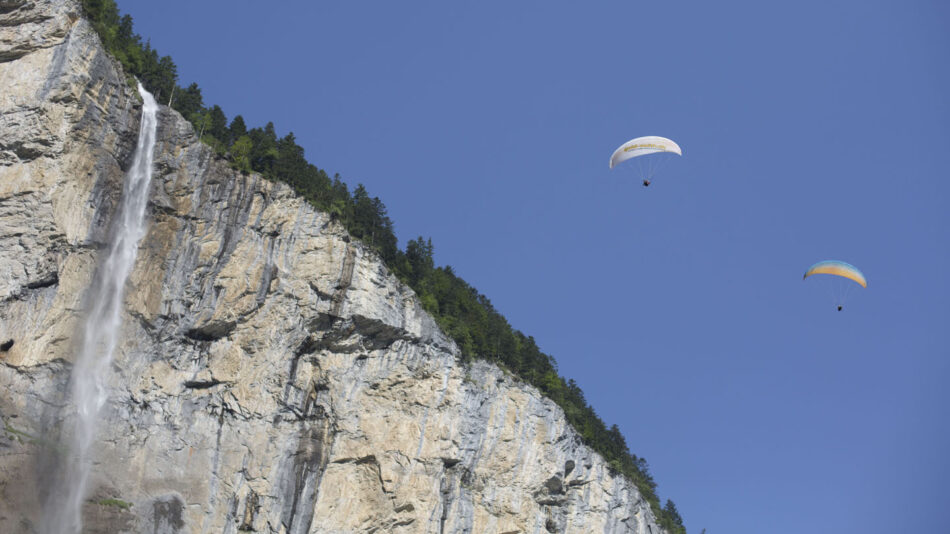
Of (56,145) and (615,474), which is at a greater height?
(56,145)

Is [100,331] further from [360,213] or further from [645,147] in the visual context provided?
[645,147]

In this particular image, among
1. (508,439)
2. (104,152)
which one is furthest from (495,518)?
(104,152)

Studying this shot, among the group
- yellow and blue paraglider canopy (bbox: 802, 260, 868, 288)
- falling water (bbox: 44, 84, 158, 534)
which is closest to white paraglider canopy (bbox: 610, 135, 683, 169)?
yellow and blue paraglider canopy (bbox: 802, 260, 868, 288)

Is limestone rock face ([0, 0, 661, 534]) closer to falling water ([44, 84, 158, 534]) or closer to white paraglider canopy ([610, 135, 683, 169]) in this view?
falling water ([44, 84, 158, 534])

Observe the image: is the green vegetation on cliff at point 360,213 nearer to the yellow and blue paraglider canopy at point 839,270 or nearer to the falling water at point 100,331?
A: the falling water at point 100,331

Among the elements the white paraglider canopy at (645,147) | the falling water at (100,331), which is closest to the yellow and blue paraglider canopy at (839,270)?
the white paraglider canopy at (645,147)

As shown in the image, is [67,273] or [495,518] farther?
[495,518]

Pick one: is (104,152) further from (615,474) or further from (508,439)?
(615,474)
